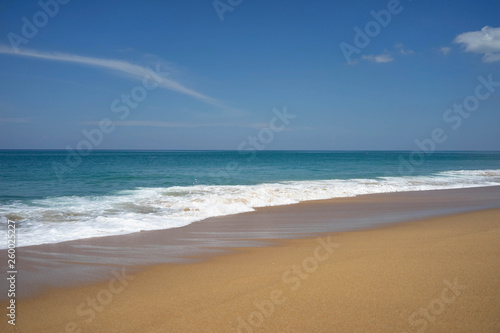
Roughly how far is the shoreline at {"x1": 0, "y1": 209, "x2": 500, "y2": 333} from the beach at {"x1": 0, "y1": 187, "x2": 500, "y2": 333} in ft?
0.04

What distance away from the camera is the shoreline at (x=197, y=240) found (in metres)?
5.29

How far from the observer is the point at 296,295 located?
425cm

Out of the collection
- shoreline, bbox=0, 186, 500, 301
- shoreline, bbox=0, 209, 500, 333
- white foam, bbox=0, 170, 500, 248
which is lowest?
shoreline, bbox=0, 209, 500, 333

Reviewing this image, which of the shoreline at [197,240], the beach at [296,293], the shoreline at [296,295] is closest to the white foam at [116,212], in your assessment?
the shoreline at [197,240]

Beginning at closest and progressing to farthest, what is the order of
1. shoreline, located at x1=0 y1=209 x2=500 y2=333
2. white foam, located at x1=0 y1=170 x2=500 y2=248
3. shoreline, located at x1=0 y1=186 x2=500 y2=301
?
1. shoreline, located at x1=0 y1=209 x2=500 y2=333
2. shoreline, located at x1=0 y1=186 x2=500 y2=301
3. white foam, located at x1=0 y1=170 x2=500 y2=248

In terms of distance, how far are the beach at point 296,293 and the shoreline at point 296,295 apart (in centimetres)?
1

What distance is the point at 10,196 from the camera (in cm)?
1463

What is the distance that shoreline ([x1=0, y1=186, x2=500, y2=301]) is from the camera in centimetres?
529

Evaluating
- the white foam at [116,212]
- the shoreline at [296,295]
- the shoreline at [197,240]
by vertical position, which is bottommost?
the shoreline at [296,295]

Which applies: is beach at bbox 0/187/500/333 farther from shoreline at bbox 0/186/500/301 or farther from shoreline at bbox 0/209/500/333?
shoreline at bbox 0/186/500/301

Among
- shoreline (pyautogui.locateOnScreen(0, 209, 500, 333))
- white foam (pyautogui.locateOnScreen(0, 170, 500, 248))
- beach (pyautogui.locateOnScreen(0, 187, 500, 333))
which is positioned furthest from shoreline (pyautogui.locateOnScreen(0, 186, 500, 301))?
white foam (pyautogui.locateOnScreen(0, 170, 500, 248))

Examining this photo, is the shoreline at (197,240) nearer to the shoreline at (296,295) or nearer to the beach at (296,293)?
the beach at (296,293)

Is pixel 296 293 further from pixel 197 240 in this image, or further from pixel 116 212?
pixel 116 212

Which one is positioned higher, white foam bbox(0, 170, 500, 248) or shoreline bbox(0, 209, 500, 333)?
white foam bbox(0, 170, 500, 248)
